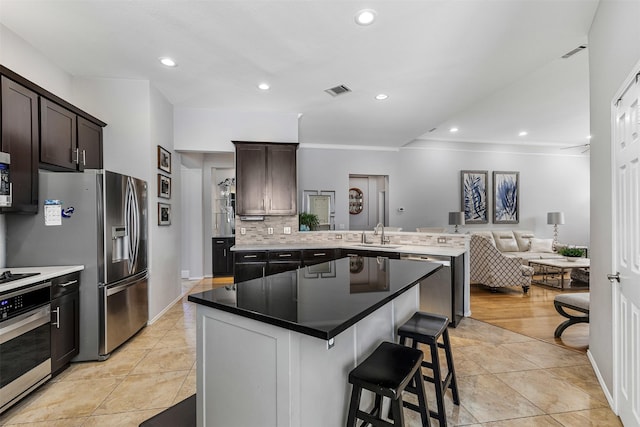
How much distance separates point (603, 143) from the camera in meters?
2.15

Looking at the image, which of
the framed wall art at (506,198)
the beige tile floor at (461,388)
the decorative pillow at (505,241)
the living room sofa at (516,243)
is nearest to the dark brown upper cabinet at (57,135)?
the beige tile floor at (461,388)

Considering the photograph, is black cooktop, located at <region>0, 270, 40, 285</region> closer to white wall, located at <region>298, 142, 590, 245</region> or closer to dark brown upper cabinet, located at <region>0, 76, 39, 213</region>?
dark brown upper cabinet, located at <region>0, 76, 39, 213</region>

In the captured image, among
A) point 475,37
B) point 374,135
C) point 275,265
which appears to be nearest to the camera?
point 475,37

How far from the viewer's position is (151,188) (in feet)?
11.8

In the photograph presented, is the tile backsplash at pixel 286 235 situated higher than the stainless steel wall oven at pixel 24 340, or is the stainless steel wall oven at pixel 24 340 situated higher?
the tile backsplash at pixel 286 235

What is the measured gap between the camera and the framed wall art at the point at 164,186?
151 inches

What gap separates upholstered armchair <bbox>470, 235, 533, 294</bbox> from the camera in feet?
15.5

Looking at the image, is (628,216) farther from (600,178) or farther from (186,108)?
(186,108)

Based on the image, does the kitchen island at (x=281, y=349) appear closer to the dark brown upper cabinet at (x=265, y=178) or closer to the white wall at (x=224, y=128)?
the dark brown upper cabinet at (x=265, y=178)

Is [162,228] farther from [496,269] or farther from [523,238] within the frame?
[523,238]

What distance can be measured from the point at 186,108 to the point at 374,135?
3.51m

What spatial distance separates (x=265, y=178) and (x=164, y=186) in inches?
53.5

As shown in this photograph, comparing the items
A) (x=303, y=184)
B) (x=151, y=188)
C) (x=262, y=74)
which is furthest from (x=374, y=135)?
(x=151, y=188)

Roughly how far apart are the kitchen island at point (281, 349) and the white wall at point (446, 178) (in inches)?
213
